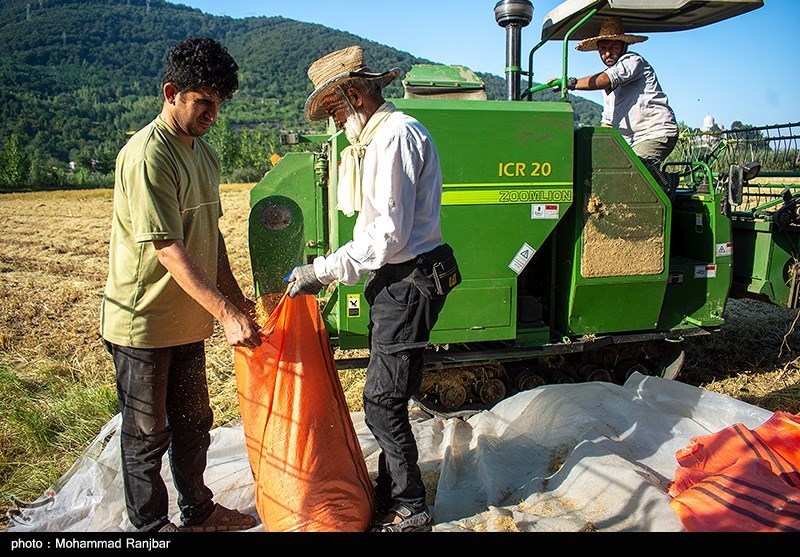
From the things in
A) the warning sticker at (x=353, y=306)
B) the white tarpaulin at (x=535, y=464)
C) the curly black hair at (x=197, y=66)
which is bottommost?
the white tarpaulin at (x=535, y=464)

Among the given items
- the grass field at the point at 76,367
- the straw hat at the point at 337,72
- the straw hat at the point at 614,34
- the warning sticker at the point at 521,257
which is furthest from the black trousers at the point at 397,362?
the straw hat at the point at 614,34

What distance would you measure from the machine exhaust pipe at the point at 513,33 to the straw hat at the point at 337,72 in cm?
218

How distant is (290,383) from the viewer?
2537 mm

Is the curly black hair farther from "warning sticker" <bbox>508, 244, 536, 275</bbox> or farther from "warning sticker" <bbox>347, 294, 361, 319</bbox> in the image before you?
"warning sticker" <bbox>508, 244, 536, 275</bbox>

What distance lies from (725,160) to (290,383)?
5.88 m

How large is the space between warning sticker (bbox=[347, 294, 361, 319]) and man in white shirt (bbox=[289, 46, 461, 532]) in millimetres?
1120

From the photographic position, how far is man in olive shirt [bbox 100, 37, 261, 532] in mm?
2203

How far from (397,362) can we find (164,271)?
3.21 ft

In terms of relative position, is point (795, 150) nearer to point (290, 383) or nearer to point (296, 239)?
point (296, 239)

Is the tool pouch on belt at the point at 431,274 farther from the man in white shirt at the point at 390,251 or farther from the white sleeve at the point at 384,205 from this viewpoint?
the white sleeve at the point at 384,205

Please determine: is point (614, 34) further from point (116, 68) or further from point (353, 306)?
point (116, 68)

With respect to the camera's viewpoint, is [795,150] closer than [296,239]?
No

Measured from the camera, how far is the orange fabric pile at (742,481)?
2266mm
